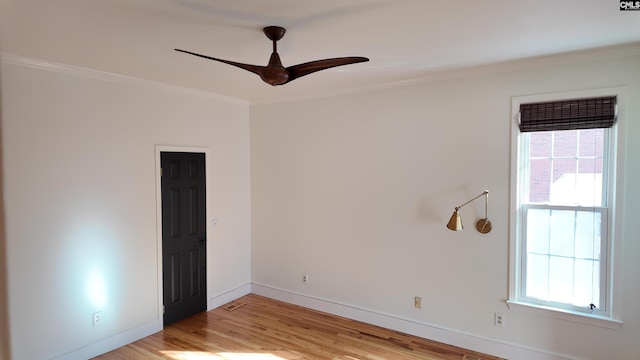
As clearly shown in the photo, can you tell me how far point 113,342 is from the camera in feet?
11.7

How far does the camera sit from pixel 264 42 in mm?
2609

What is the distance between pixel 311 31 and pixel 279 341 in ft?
9.97

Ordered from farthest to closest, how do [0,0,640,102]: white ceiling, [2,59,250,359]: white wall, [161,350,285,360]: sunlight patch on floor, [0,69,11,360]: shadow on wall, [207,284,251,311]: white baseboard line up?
[207,284,251,311]: white baseboard, [161,350,285,360]: sunlight patch on floor, [2,59,250,359]: white wall, [0,69,11,360]: shadow on wall, [0,0,640,102]: white ceiling

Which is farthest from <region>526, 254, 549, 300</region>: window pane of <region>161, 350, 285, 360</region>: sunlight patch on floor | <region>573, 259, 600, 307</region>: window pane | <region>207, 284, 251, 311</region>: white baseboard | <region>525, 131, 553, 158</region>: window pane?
<region>207, 284, 251, 311</region>: white baseboard

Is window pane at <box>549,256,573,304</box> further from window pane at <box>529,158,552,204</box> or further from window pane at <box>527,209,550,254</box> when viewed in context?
window pane at <box>529,158,552,204</box>

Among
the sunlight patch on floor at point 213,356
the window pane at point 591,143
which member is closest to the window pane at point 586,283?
the window pane at point 591,143

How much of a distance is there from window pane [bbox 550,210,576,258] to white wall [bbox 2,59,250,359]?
3737 mm

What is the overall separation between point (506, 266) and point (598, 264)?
691 millimetres

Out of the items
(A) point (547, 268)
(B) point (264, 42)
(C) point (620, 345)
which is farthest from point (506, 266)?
(B) point (264, 42)

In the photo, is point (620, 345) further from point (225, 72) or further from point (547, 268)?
point (225, 72)

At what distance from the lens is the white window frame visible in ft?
9.31

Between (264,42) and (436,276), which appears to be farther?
(436,276)

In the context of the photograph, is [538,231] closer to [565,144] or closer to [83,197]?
[565,144]

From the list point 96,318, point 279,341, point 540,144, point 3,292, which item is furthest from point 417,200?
point 3,292
